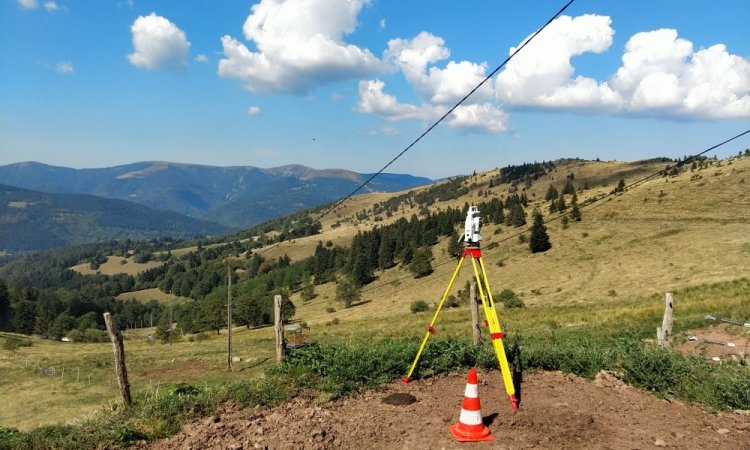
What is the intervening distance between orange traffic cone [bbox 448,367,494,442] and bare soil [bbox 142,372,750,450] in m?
0.12

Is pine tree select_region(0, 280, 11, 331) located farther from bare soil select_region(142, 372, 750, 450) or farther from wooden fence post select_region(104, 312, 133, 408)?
bare soil select_region(142, 372, 750, 450)

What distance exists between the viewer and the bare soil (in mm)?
6672

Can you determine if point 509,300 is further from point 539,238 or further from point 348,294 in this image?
point 348,294

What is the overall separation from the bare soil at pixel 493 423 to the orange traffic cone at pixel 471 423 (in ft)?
0.40

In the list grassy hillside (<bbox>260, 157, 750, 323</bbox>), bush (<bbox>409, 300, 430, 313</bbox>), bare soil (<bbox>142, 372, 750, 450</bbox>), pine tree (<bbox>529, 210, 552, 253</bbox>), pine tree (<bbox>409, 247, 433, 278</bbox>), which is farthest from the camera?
pine tree (<bbox>409, 247, 433, 278</bbox>)

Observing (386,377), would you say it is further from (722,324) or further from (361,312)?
(361,312)

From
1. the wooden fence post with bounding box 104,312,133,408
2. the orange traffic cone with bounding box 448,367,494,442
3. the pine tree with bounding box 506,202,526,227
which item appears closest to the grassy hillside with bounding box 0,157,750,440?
the wooden fence post with bounding box 104,312,133,408

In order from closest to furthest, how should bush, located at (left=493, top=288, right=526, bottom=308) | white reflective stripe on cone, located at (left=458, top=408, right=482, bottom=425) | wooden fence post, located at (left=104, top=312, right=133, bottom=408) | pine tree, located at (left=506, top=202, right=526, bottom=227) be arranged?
white reflective stripe on cone, located at (left=458, top=408, right=482, bottom=425) → wooden fence post, located at (left=104, top=312, right=133, bottom=408) → bush, located at (left=493, top=288, right=526, bottom=308) → pine tree, located at (left=506, top=202, right=526, bottom=227)

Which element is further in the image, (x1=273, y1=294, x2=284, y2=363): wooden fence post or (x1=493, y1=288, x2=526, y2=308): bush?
(x1=493, y1=288, x2=526, y2=308): bush

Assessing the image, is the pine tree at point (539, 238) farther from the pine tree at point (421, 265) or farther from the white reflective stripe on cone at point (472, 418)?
the white reflective stripe on cone at point (472, 418)

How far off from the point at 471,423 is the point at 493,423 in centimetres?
71

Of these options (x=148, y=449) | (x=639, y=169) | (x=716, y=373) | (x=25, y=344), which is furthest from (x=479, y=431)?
(x=639, y=169)

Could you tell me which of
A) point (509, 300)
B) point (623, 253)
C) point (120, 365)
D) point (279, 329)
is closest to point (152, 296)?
point (509, 300)

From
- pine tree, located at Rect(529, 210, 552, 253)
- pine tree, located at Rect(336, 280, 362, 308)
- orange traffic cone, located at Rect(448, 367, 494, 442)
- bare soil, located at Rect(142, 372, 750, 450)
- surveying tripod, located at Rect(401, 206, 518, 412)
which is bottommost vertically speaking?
pine tree, located at Rect(336, 280, 362, 308)
